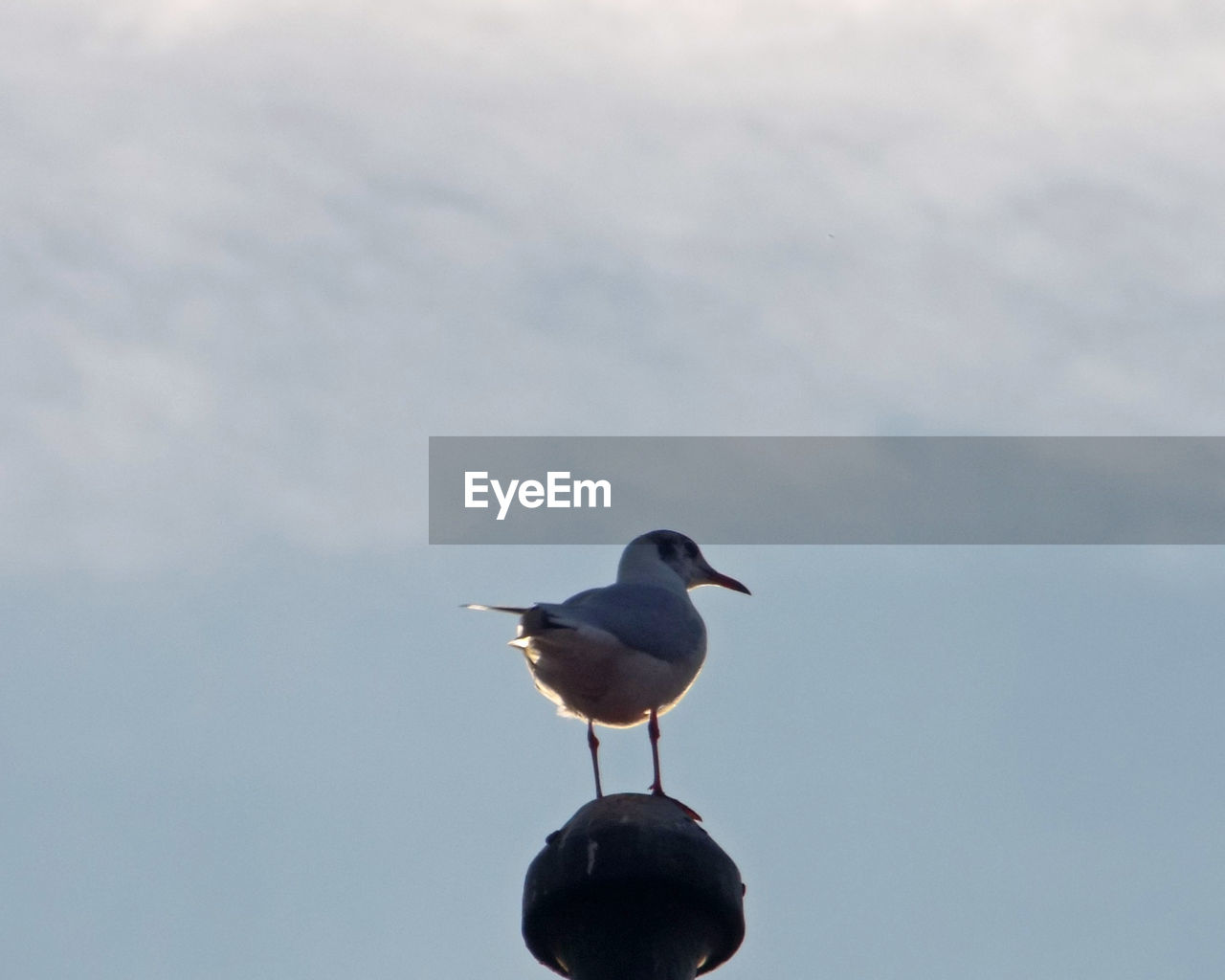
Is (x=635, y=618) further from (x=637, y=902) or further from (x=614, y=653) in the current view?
(x=637, y=902)

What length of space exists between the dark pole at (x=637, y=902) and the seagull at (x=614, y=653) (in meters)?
2.44

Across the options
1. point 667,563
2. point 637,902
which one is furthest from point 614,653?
point 637,902

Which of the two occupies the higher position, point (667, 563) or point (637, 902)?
point (667, 563)

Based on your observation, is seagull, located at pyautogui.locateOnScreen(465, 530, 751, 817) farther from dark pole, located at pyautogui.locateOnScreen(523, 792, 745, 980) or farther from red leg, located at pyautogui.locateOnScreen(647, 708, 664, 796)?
dark pole, located at pyautogui.locateOnScreen(523, 792, 745, 980)

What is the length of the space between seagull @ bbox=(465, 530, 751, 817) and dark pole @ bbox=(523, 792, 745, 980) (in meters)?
2.44

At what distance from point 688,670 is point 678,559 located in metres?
1.71

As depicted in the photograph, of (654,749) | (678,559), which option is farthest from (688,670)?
(678,559)

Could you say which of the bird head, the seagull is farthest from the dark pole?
the bird head

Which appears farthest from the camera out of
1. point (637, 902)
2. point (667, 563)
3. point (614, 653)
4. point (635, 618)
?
point (667, 563)

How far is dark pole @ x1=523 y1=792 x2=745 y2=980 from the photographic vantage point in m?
6.52

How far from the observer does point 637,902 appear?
21.5 ft

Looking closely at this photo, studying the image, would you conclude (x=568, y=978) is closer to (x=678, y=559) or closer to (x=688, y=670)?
(x=688, y=670)

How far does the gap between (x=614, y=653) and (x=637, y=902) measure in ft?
9.98

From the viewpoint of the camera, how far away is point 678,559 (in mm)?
11586
